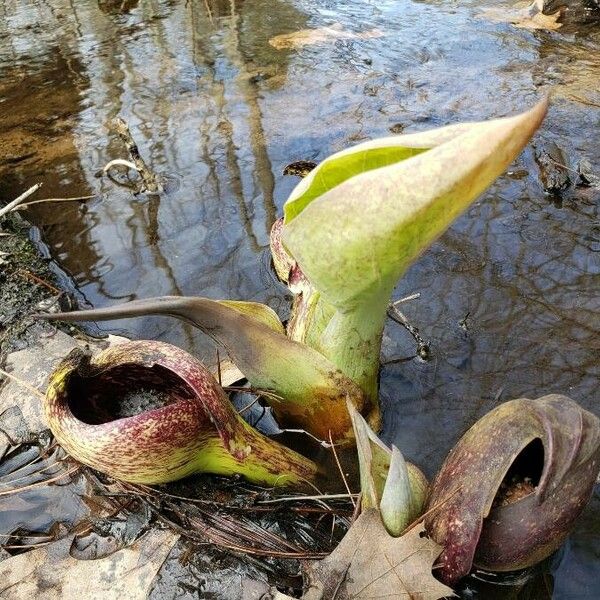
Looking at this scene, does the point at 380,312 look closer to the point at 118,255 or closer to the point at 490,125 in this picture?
the point at 490,125

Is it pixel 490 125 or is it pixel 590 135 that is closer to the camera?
pixel 490 125

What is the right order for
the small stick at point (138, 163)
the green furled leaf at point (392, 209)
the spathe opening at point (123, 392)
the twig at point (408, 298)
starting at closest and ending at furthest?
the green furled leaf at point (392, 209) < the spathe opening at point (123, 392) < the twig at point (408, 298) < the small stick at point (138, 163)

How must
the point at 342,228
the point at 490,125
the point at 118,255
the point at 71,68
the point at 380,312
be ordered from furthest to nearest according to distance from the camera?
the point at 71,68
the point at 118,255
the point at 380,312
the point at 342,228
the point at 490,125

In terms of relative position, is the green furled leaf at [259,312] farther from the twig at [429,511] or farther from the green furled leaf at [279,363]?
the twig at [429,511]

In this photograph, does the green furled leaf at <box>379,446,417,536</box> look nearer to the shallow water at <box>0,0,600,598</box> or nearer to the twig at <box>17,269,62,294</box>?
the shallow water at <box>0,0,600,598</box>

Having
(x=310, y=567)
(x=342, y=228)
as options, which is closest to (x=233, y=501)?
(x=310, y=567)

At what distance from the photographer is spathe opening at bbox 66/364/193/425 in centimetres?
147

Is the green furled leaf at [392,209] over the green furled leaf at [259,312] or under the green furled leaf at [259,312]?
over

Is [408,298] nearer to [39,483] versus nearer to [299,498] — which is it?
[299,498]

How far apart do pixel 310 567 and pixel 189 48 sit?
459 centimetres

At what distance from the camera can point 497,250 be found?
240 cm

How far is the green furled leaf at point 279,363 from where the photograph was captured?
141 centimetres

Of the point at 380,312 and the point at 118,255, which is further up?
the point at 380,312

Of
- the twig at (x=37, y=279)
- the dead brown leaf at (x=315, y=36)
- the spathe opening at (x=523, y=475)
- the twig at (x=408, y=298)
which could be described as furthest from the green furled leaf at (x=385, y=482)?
the dead brown leaf at (x=315, y=36)
